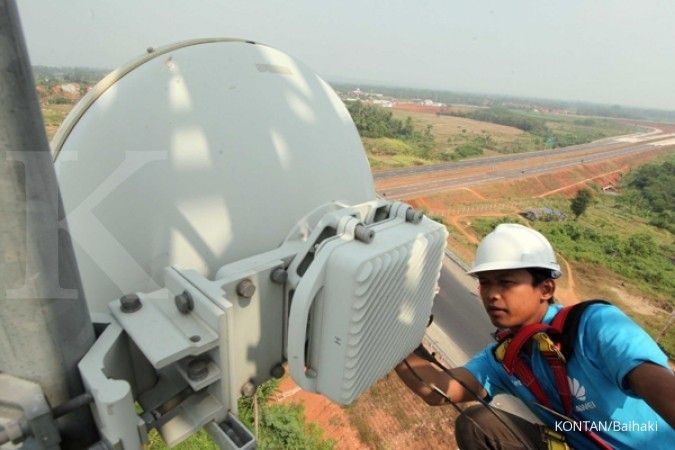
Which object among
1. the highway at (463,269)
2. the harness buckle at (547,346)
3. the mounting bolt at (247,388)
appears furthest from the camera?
the highway at (463,269)

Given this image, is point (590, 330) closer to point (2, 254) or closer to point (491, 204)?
point (2, 254)

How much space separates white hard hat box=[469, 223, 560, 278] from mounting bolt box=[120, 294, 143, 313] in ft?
5.95

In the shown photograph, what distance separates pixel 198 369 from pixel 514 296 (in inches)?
71.0

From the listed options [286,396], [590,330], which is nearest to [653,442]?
[590,330]

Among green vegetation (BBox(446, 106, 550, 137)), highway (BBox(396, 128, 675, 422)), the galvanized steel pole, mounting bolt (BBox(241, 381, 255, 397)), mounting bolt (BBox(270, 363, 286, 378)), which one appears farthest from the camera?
green vegetation (BBox(446, 106, 550, 137))

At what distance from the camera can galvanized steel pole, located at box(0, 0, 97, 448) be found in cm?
88

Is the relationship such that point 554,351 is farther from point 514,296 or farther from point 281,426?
point 281,426

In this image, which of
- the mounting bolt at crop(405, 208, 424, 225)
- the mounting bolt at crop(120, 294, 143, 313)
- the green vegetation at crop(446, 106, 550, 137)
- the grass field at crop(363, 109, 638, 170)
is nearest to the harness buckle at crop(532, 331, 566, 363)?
the mounting bolt at crop(405, 208, 424, 225)

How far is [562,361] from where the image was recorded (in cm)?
216

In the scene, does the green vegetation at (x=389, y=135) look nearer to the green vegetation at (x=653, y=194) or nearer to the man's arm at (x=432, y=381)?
Result: the green vegetation at (x=653, y=194)

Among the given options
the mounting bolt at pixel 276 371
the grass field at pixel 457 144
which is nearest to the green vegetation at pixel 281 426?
the mounting bolt at pixel 276 371

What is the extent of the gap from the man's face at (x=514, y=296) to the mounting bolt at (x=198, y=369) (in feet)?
5.43

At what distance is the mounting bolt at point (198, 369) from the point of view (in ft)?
4.99

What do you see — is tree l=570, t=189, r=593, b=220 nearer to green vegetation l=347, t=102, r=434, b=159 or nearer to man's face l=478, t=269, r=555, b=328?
green vegetation l=347, t=102, r=434, b=159
